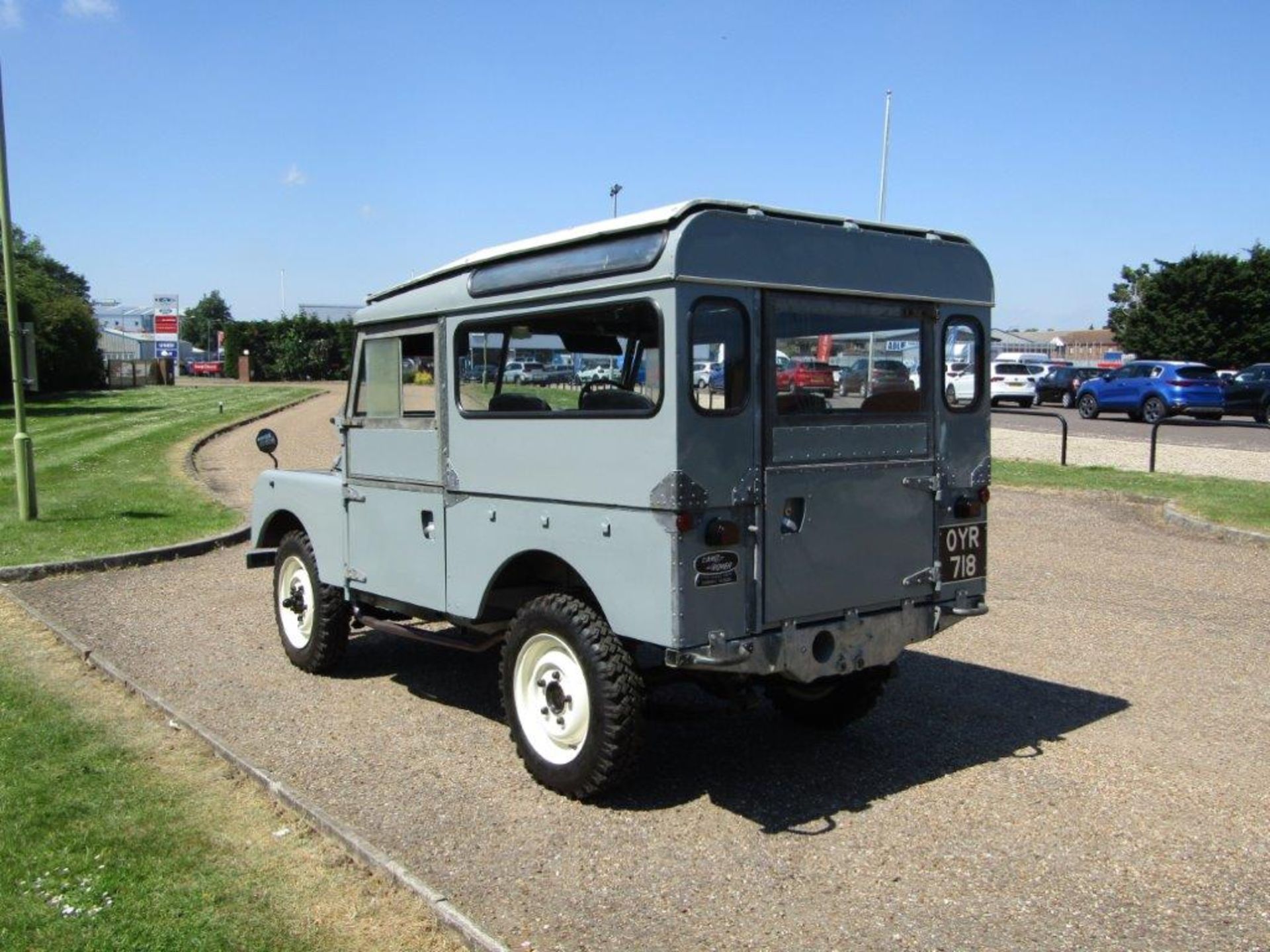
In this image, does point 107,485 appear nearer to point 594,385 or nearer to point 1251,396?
point 594,385

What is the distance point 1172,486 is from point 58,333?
1663 inches

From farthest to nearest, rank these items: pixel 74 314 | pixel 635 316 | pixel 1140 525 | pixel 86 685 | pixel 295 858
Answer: pixel 74 314
pixel 1140 525
pixel 86 685
pixel 635 316
pixel 295 858

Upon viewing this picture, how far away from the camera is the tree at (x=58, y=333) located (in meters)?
41.4

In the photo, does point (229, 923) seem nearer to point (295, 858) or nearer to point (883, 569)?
point (295, 858)

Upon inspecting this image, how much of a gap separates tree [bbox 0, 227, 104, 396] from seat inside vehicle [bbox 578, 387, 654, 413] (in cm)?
3784

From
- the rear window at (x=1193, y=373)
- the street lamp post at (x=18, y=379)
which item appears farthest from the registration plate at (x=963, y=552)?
the rear window at (x=1193, y=373)

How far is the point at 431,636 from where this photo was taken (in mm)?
6160

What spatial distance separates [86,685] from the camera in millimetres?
6891

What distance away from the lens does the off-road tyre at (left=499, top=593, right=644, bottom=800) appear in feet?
15.5

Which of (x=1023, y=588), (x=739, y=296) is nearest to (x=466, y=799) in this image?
(x=739, y=296)

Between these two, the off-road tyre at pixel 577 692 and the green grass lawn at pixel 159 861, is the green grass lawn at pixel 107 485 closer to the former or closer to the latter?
the green grass lawn at pixel 159 861

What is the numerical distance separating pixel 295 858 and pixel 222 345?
71.1 meters

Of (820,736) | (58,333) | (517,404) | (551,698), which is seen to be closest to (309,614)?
(517,404)

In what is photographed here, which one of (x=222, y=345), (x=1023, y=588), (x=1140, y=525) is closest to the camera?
(x=1023, y=588)
